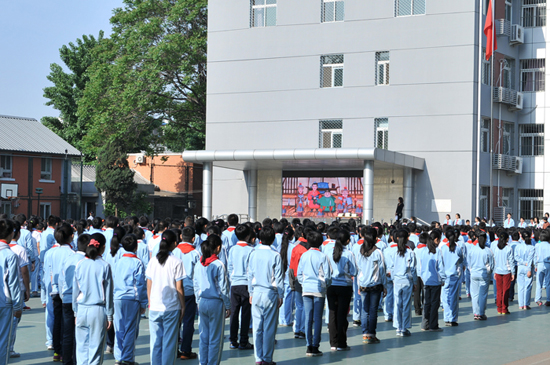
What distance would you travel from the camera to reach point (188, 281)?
31.1 ft

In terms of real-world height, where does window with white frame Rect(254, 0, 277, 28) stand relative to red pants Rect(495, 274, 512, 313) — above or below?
above

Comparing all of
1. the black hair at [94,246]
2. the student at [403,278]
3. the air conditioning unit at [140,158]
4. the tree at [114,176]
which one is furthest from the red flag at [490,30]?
the air conditioning unit at [140,158]

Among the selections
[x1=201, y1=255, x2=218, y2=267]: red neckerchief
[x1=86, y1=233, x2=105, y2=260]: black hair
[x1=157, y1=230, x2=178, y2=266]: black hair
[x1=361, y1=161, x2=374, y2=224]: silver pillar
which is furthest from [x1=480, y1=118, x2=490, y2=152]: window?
[x1=86, y1=233, x2=105, y2=260]: black hair

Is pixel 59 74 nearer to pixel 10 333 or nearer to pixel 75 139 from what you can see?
pixel 75 139

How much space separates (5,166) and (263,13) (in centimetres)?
1669

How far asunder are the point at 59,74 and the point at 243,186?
81.5 ft

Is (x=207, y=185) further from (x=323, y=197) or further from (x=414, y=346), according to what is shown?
(x=414, y=346)

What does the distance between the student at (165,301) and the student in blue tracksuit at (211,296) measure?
0.56 meters

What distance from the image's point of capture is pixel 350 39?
31.6 m

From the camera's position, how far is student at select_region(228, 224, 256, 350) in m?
9.84

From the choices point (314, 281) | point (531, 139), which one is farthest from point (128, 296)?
point (531, 139)

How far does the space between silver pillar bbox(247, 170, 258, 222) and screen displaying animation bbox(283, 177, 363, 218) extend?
6.03ft

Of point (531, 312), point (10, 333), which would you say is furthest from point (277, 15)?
A: point (10, 333)

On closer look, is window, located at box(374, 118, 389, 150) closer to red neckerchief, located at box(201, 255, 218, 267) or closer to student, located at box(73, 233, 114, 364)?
red neckerchief, located at box(201, 255, 218, 267)
